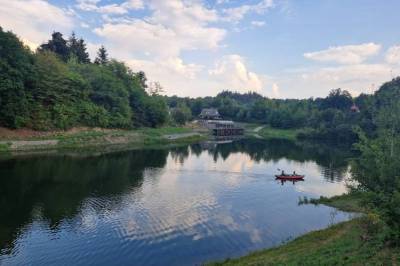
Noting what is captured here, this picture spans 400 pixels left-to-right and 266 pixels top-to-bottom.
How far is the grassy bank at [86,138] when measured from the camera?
66.6 metres

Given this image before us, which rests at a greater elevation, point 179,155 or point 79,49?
point 79,49

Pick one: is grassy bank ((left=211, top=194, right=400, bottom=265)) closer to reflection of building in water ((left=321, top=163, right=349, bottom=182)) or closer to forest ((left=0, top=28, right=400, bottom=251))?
forest ((left=0, top=28, right=400, bottom=251))

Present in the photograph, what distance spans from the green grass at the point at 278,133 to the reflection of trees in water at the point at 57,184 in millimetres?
85696

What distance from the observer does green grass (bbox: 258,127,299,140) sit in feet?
465

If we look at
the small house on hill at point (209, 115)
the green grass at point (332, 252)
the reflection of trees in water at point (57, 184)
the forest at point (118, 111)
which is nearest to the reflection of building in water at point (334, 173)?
the forest at point (118, 111)

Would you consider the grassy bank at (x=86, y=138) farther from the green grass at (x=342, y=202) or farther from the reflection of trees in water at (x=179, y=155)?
the green grass at (x=342, y=202)

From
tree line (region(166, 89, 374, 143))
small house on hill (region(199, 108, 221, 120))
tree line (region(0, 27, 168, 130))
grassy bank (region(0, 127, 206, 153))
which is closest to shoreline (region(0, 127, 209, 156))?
grassy bank (region(0, 127, 206, 153))

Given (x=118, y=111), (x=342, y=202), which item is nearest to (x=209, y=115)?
(x=118, y=111)

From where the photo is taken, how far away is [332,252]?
60.2 feet

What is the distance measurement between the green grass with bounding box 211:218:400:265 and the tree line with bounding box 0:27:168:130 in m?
64.0

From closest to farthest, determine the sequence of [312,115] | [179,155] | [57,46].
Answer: [179,155] < [57,46] < [312,115]

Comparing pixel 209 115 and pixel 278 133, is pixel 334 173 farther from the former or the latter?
pixel 209 115

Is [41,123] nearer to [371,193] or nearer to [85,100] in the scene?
[85,100]

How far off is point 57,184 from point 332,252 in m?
33.4
